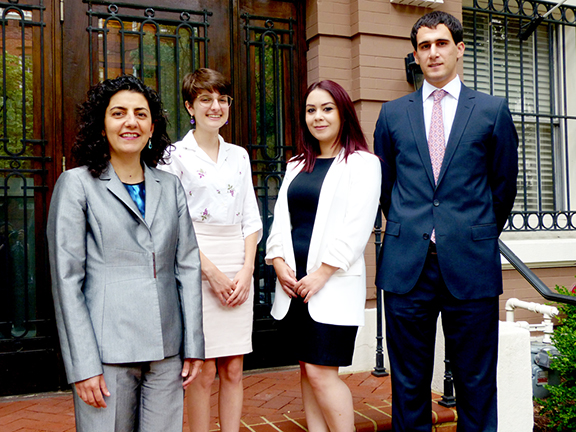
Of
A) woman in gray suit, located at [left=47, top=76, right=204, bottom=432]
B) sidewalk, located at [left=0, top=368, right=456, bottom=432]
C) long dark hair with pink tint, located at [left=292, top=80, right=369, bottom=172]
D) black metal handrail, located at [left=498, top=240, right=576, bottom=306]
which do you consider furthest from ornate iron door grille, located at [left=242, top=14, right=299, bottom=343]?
woman in gray suit, located at [left=47, top=76, right=204, bottom=432]

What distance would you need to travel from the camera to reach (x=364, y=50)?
460cm

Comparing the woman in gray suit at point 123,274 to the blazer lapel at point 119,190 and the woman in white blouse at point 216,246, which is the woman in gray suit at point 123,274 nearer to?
the blazer lapel at point 119,190

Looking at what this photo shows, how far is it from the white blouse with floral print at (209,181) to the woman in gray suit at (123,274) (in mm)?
478

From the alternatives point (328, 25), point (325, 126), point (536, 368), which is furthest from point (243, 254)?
point (536, 368)

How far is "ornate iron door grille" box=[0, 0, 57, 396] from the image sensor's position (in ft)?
12.9

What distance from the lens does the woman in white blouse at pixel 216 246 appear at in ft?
8.91

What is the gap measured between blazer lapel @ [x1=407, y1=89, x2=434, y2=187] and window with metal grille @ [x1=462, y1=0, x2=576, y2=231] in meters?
3.48

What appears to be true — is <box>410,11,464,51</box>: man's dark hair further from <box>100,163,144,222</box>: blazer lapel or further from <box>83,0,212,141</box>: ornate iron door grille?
<box>83,0,212,141</box>: ornate iron door grille

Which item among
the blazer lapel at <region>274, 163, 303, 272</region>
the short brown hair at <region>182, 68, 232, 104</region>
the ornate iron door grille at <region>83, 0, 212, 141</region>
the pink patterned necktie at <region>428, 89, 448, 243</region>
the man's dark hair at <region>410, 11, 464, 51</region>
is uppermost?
the ornate iron door grille at <region>83, 0, 212, 141</region>

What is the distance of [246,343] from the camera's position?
2840 mm

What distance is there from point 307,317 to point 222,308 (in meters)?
0.45

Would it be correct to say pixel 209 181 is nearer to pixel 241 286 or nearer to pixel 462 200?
pixel 241 286

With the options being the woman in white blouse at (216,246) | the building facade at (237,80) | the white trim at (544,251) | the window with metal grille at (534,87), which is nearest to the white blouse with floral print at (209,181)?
the woman in white blouse at (216,246)

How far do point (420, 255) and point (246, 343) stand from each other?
40.2 inches
